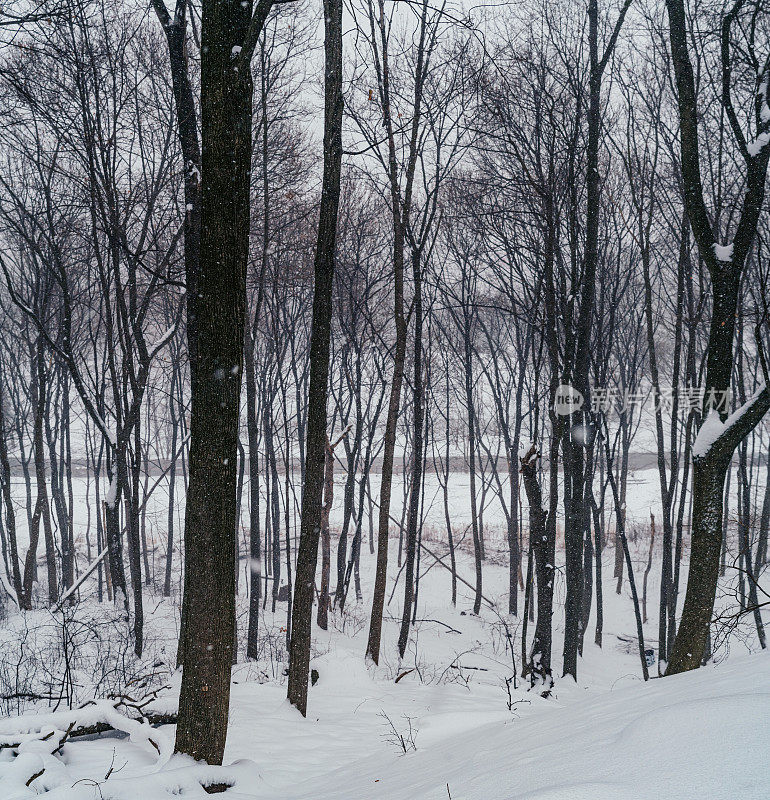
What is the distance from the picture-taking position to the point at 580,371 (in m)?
7.73

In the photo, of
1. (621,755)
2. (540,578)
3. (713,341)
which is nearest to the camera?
(621,755)

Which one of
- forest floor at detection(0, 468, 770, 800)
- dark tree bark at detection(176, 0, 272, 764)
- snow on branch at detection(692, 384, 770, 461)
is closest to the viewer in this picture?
forest floor at detection(0, 468, 770, 800)

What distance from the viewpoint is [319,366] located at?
5.64 meters

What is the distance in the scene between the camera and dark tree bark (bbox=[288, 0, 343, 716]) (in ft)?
18.0

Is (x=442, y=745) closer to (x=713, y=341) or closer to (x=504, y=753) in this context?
(x=504, y=753)

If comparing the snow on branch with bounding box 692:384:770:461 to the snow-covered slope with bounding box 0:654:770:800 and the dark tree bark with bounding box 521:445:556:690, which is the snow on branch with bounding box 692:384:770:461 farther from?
the dark tree bark with bounding box 521:445:556:690

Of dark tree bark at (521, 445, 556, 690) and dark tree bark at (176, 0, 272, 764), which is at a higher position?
dark tree bark at (176, 0, 272, 764)

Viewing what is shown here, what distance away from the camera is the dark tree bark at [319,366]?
18.0ft

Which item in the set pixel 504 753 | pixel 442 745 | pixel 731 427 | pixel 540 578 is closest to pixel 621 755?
pixel 504 753

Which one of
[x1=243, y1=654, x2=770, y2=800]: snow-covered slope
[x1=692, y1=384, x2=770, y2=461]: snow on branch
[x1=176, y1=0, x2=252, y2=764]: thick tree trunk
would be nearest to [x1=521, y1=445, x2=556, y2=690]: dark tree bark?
[x1=692, y1=384, x2=770, y2=461]: snow on branch

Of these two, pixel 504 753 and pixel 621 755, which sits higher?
pixel 621 755

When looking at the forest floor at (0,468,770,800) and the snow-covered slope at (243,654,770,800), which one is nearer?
the snow-covered slope at (243,654,770,800)

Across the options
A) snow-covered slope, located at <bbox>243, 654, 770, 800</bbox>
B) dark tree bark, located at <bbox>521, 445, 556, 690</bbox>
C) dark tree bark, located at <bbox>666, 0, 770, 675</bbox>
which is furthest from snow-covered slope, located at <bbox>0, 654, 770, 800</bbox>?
dark tree bark, located at <bbox>521, 445, 556, 690</bbox>

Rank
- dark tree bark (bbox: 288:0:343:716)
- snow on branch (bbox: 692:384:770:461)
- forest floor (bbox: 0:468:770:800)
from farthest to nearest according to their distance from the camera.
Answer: dark tree bark (bbox: 288:0:343:716) → snow on branch (bbox: 692:384:770:461) → forest floor (bbox: 0:468:770:800)
